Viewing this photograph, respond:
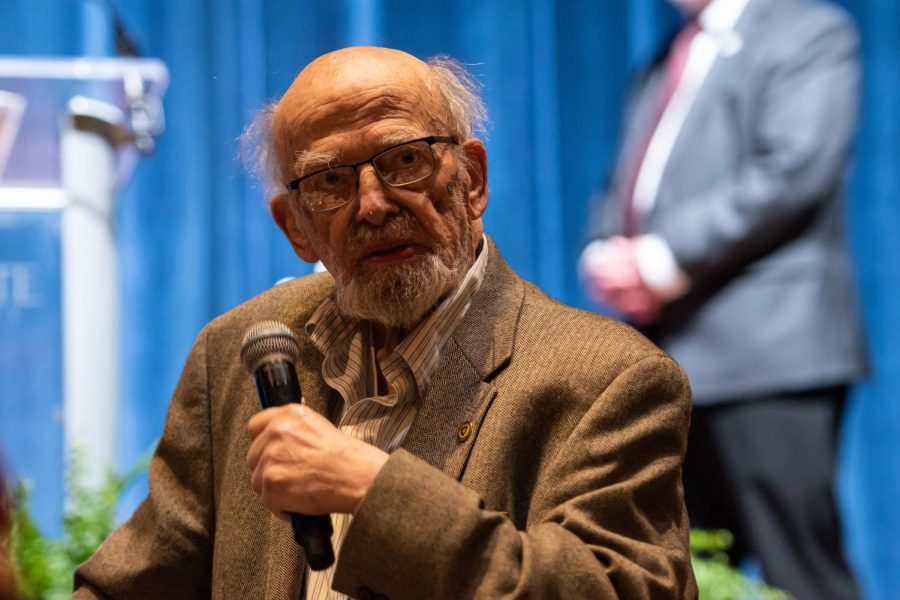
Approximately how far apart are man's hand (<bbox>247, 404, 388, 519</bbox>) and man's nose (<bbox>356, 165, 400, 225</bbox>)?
0.44 meters

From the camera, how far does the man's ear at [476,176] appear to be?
2174 millimetres

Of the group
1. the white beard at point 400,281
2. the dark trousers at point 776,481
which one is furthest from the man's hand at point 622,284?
the white beard at point 400,281

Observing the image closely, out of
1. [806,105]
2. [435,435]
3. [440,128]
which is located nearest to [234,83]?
[806,105]

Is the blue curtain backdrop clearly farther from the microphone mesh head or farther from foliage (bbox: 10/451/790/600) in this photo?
the microphone mesh head

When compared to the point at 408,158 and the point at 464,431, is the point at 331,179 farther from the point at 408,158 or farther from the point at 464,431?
the point at 464,431

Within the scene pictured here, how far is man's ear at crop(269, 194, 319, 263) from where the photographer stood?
2252 millimetres

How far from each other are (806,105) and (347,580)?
120 inches

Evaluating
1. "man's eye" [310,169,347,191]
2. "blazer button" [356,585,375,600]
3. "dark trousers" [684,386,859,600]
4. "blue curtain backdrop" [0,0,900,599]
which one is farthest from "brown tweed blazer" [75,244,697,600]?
"dark trousers" [684,386,859,600]

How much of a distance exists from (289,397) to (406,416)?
363 mm

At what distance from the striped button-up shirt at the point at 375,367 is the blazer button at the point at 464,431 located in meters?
0.12

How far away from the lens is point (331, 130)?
2.03 m

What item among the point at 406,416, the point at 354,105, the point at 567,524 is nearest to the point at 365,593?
the point at 567,524

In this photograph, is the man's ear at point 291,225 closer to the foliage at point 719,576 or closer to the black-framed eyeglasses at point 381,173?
the black-framed eyeglasses at point 381,173

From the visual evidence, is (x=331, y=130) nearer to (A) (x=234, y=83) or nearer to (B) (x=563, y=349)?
(B) (x=563, y=349)
